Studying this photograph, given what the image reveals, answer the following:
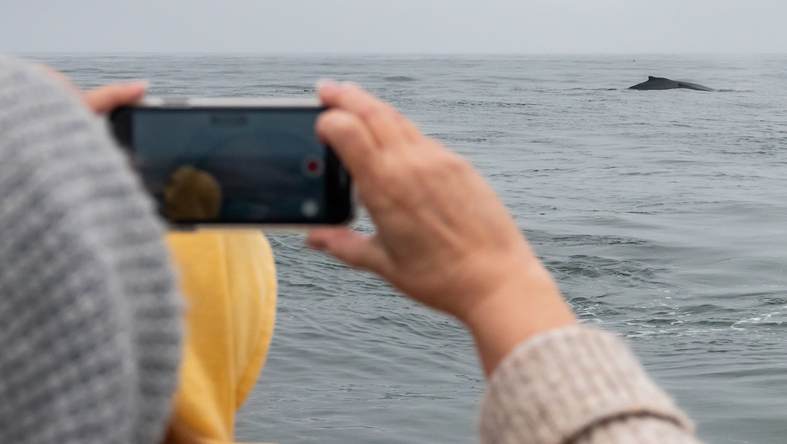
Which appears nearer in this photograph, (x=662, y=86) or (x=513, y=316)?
(x=513, y=316)

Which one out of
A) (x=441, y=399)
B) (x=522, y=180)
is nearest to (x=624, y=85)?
(x=522, y=180)

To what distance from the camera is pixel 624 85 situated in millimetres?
59812

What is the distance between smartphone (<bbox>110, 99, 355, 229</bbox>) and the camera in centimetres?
120

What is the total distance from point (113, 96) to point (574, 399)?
69 cm

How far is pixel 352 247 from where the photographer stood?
1.15 meters

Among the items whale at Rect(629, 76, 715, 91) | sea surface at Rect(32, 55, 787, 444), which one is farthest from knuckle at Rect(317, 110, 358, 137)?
whale at Rect(629, 76, 715, 91)

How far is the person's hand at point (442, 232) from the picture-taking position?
1066 mm

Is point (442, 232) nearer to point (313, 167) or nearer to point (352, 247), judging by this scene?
point (352, 247)

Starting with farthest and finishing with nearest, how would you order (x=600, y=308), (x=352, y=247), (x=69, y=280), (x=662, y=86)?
(x=662, y=86) → (x=600, y=308) → (x=352, y=247) → (x=69, y=280)

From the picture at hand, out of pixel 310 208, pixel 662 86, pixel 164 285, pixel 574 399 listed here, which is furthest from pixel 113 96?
pixel 662 86

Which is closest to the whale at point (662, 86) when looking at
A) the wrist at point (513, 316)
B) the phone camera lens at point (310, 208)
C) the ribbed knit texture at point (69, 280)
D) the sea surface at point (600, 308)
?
the sea surface at point (600, 308)

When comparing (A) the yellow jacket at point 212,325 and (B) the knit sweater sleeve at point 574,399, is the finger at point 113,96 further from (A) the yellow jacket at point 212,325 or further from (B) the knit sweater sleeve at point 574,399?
(B) the knit sweater sleeve at point 574,399

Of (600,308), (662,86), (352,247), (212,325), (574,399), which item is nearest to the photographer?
(574,399)

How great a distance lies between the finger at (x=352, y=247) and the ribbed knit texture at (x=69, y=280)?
1.16 feet
